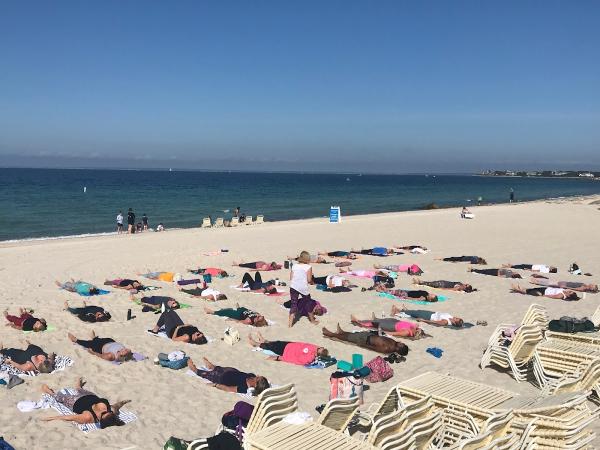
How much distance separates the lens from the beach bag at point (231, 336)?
9023 mm

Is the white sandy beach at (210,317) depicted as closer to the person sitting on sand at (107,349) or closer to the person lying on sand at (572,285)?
the person sitting on sand at (107,349)

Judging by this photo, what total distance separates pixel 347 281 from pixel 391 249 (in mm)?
6388

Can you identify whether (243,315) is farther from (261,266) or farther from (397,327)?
(261,266)

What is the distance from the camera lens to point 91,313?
10219mm

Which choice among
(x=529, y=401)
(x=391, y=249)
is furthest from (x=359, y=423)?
(x=391, y=249)

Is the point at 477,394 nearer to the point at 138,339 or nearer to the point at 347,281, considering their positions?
the point at 138,339

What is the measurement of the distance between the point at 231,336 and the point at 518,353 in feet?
14.3

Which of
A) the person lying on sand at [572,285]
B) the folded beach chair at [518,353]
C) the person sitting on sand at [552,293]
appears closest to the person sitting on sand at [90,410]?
the folded beach chair at [518,353]

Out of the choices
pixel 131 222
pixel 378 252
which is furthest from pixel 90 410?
pixel 131 222

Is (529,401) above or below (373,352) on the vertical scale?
above

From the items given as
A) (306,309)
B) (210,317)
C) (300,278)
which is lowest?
(210,317)

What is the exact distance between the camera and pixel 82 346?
8672mm

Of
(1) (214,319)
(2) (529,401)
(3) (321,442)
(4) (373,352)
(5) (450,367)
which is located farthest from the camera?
(1) (214,319)

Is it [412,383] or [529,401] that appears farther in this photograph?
[412,383]
